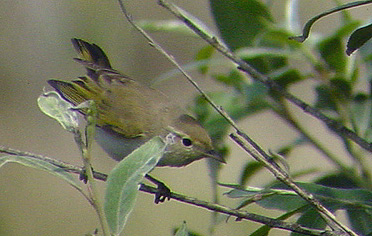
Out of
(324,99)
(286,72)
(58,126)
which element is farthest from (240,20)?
(58,126)

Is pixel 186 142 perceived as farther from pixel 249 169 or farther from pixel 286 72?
pixel 286 72

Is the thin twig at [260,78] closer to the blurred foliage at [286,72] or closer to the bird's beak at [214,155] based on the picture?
the blurred foliage at [286,72]

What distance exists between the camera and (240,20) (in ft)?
4.99

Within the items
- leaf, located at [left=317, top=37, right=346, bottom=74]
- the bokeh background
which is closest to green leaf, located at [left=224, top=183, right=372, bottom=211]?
leaf, located at [left=317, top=37, right=346, bottom=74]

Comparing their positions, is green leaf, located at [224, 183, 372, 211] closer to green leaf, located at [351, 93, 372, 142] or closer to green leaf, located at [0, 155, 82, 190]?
green leaf, located at [0, 155, 82, 190]

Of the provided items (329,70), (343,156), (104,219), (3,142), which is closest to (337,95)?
(329,70)

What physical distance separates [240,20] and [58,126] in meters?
4.10

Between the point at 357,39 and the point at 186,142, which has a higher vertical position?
the point at 186,142

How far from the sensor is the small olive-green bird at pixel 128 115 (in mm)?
1857

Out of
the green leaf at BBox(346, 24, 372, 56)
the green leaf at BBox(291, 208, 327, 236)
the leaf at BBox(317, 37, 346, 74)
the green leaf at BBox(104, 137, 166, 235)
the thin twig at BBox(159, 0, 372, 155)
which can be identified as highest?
the leaf at BBox(317, 37, 346, 74)

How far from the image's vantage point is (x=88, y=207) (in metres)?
4.58

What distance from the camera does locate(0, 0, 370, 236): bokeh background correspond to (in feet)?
14.1

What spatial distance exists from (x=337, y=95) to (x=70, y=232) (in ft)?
9.89

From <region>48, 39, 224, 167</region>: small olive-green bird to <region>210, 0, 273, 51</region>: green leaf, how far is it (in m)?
0.33
